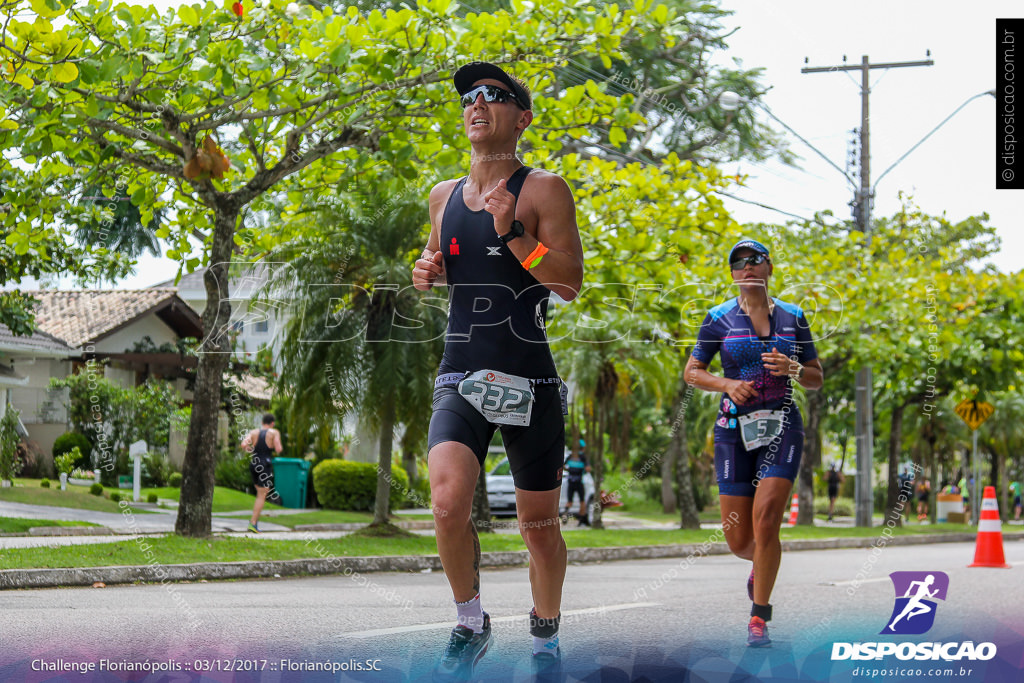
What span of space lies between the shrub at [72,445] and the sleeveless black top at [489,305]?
10.9m

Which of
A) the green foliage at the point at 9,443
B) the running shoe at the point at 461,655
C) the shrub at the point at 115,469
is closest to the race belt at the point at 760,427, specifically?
the running shoe at the point at 461,655

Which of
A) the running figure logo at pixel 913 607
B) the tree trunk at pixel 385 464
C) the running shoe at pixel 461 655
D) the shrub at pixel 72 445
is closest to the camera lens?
the running shoe at pixel 461 655

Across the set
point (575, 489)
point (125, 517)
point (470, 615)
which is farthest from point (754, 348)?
point (575, 489)

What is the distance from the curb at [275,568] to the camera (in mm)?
8922

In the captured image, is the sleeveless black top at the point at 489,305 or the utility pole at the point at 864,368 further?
the utility pole at the point at 864,368

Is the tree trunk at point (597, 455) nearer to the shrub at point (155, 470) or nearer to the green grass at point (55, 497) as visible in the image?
the shrub at point (155, 470)

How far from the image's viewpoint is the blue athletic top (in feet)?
19.0

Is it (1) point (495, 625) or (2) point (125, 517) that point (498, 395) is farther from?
(2) point (125, 517)

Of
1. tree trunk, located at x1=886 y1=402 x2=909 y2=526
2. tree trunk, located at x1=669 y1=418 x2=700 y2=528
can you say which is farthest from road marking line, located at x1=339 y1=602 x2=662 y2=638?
tree trunk, located at x1=886 y1=402 x2=909 y2=526

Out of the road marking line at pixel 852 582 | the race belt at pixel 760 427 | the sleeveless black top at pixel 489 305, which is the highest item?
the sleeveless black top at pixel 489 305

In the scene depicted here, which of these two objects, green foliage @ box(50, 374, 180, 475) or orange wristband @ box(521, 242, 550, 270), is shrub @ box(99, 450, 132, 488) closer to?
green foliage @ box(50, 374, 180, 475)

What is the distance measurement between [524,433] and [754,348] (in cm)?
227

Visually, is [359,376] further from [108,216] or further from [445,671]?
[445,671]

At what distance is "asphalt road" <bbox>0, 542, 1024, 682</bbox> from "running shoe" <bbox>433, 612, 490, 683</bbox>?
15.3 inches
